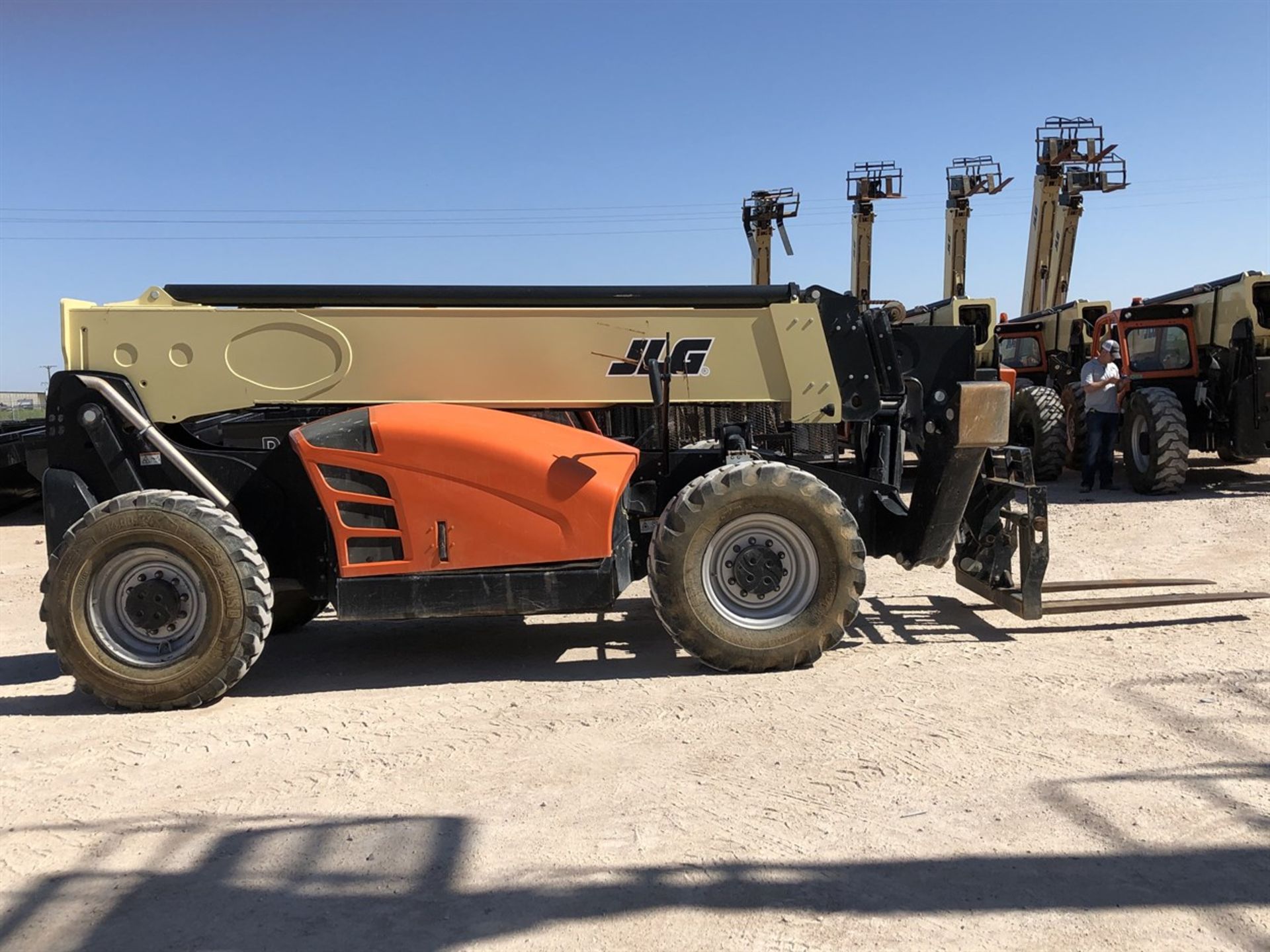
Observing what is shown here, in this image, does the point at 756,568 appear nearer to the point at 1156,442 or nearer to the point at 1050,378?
the point at 1156,442

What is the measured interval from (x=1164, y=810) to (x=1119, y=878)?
592 mm

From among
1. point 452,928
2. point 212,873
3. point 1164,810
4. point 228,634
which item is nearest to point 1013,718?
point 1164,810

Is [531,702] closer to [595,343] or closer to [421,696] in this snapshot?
[421,696]

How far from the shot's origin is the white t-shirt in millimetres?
12273

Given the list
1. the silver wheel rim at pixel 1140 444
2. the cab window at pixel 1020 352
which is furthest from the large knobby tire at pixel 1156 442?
the cab window at pixel 1020 352

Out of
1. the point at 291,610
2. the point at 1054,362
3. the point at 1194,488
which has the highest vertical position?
the point at 1054,362

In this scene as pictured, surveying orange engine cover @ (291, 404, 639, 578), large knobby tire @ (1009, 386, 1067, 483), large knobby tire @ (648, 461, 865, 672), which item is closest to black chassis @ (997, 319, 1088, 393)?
large knobby tire @ (1009, 386, 1067, 483)

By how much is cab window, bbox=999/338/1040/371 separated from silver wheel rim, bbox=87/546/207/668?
53.5 ft

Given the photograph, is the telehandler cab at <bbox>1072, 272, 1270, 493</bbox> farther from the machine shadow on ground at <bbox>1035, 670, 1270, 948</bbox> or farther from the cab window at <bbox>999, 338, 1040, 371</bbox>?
the machine shadow on ground at <bbox>1035, 670, 1270, 948</bbox>

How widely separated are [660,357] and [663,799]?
2.77 metres

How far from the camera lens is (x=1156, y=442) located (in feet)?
39.8

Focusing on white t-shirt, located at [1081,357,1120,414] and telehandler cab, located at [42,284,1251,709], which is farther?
white t-shirt, located at [1081,357,1120,414]

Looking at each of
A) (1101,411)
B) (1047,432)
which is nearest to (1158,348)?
(1047,432)

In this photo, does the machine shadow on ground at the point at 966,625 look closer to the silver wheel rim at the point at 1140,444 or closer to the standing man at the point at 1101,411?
the standing man at the point at 1101,411
